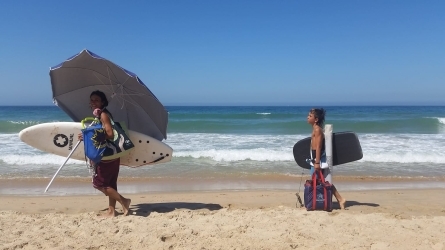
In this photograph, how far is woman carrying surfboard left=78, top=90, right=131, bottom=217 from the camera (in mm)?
4219

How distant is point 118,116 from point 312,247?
3098 millimetres

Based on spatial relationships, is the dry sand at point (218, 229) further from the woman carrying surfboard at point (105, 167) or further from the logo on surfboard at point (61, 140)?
the logo on surfboard at point (61, 140)

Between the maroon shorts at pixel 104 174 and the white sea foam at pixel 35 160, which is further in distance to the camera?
the white sea foam at pixel 35 160

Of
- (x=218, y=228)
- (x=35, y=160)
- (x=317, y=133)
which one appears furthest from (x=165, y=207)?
(x=35, y=160)

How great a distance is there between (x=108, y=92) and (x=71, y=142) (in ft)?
3.05

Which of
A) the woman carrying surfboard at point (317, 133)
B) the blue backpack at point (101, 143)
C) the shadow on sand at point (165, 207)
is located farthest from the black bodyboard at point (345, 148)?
the blue backpack at point (101, 143)

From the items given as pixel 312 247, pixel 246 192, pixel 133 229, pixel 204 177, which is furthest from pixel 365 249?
pixel 204 177

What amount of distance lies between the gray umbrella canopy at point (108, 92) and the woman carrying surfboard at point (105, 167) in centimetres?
37

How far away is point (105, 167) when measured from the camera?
4.43 m

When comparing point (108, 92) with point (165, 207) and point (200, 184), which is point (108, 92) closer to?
point (165, 207)

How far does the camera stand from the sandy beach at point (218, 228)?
3553 millimetres

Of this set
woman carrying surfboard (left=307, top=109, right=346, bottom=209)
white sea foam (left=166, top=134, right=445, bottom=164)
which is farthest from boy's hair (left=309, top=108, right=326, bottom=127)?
white sea foam (left=166, top=134, right=445, bottom=164)

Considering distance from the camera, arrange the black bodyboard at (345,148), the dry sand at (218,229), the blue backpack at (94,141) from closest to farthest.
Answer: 1. the dry sand at (218,229)
2. the blue backpack at (94,141)
3. the black bodyboard at (345,148)

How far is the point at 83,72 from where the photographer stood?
15.3ft
